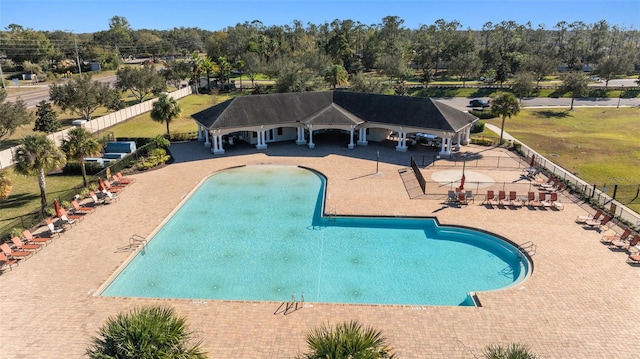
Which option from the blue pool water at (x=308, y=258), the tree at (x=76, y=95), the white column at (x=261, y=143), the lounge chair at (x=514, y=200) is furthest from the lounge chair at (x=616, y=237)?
the tree at (x=76, y=95)

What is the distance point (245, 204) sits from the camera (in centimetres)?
2870

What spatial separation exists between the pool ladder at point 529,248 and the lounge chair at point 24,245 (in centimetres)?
2597

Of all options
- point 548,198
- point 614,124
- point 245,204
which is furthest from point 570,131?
point 245,204

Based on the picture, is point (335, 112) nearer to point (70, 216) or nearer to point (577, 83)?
point (70, 216)

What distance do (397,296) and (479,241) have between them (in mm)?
7765

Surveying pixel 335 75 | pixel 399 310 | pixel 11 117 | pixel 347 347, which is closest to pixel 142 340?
pixel 347 347

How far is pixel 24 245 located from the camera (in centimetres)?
2178

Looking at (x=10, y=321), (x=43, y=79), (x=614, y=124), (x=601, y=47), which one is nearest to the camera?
(x=10, y=321)

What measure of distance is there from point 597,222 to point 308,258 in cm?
1755

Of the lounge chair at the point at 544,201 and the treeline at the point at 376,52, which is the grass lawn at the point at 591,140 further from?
the treeline at the point at 376,52

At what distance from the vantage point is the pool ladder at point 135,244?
72.5ft

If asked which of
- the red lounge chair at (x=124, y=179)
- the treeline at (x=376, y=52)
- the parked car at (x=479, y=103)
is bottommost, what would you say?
the red lounge chair at (x=124, y=179)

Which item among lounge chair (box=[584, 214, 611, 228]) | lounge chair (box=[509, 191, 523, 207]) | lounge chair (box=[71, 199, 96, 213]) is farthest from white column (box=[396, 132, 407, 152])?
lounge chair (box=[71, 199, 96, 213])

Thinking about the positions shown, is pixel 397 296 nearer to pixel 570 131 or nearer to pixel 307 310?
pixel 307 310
